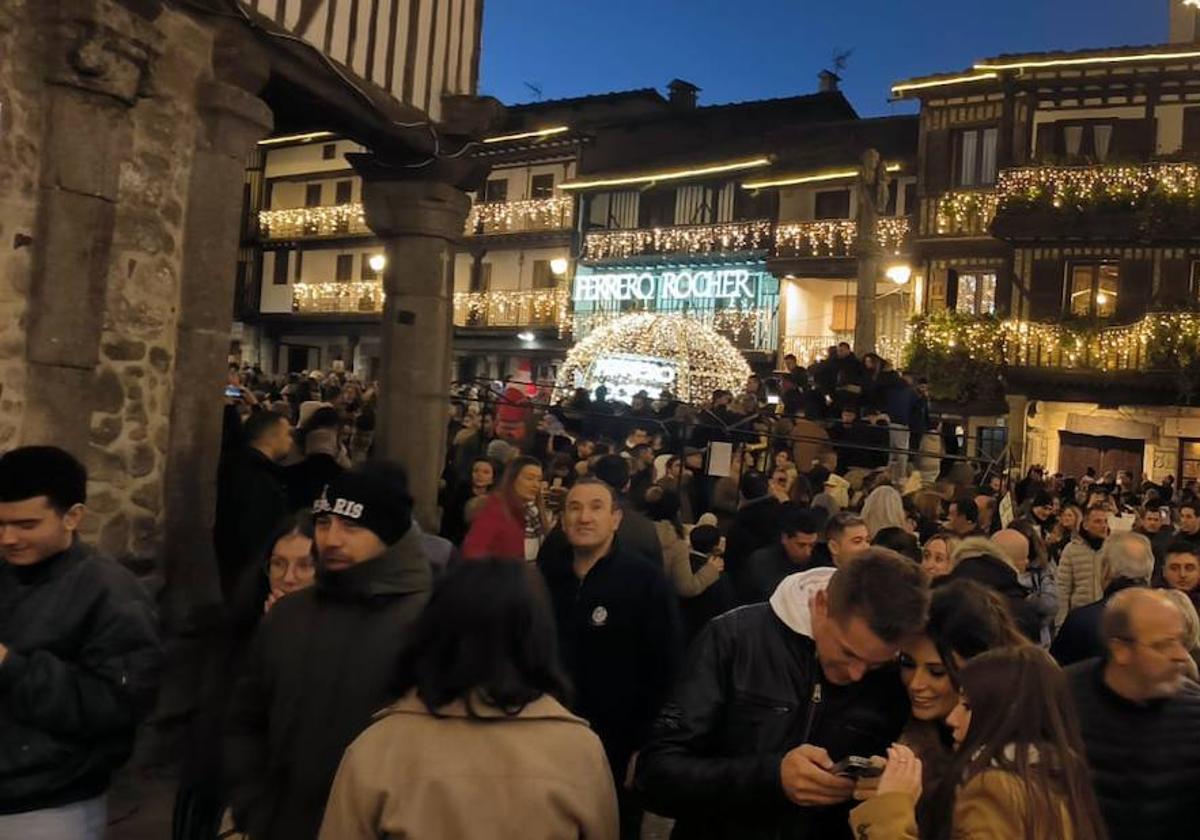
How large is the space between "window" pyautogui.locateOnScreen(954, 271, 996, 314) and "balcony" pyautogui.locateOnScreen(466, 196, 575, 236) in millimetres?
13232

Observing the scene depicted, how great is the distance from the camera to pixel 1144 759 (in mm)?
3184

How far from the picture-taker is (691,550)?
711 cm

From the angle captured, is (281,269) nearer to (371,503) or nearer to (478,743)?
(371,503)

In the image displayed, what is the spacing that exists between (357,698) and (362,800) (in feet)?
2.41

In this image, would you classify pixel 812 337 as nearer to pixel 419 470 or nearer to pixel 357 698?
pixel 419 470

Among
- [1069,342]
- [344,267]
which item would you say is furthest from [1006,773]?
[344,267]

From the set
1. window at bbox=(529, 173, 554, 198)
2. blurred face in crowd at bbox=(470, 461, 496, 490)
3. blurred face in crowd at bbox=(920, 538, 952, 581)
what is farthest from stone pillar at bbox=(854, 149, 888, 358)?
window at bbox=(529, 173, 554, 198)

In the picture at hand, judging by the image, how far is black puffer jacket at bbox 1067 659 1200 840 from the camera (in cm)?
311

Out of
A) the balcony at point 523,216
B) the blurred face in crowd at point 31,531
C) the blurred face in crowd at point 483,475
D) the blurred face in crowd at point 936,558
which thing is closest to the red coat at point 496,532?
the blurred face in crowd at point 483,475

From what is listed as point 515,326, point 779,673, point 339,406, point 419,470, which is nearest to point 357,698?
point 779,673

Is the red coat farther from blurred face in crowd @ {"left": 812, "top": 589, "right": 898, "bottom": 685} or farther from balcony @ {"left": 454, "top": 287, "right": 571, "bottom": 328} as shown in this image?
balcony @ {"left": 454, "top": 287, "right": 571, "bottom": 328}

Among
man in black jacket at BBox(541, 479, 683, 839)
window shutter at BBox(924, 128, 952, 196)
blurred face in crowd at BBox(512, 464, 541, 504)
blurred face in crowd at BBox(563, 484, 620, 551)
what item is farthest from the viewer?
window shutter at BBox(924, 128, 952, 196)

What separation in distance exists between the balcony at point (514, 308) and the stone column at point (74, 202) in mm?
28596

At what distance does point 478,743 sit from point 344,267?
128 feet
